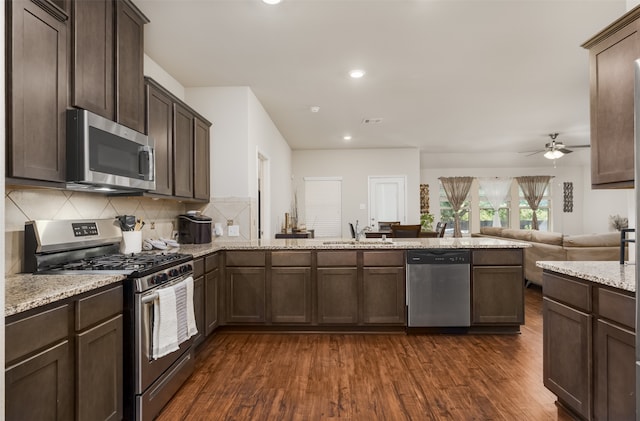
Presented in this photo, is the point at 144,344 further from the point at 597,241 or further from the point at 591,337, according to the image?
the point at 597,241

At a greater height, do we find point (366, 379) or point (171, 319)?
point (171, 319)

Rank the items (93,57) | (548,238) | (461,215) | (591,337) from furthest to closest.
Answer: (461,215)
(548,238)
(93,57)
(591,337)

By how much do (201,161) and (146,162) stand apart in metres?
1.27

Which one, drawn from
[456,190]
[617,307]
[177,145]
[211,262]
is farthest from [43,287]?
[456,190]

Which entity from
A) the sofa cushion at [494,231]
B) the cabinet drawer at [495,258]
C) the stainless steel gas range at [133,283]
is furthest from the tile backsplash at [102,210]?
the sofa cushion at [494,231]

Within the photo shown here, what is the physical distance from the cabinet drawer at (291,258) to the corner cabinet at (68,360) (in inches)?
69.0

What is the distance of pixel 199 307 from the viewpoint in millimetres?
2949

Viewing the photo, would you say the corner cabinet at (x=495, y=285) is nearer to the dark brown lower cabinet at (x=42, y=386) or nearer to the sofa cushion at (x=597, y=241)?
the sofa cushion at (x=597, y=241)

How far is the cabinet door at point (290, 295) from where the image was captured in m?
3.49

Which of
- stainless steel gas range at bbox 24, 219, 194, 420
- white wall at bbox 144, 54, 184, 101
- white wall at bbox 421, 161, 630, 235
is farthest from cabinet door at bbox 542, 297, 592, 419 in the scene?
white wall at bbox 421, 161, 630, 235

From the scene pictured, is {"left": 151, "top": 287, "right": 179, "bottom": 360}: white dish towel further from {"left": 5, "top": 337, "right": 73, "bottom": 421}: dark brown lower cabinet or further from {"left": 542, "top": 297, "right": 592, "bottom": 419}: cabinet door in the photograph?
{"left": 542, "top": 297, "right": 592, "bottom": 419}: cabinet door

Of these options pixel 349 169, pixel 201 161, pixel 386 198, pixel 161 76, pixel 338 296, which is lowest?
pixel 338 296

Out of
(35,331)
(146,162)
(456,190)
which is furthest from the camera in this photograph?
(456,190)

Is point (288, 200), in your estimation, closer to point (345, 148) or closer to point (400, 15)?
point (345, 148)
